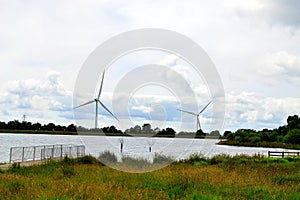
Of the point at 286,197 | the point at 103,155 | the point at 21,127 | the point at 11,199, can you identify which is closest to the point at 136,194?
the point at 11,199

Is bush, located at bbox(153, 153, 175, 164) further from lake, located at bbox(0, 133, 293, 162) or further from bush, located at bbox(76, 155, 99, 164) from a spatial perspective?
bush, located at bbox(76, 155, 99, 164)

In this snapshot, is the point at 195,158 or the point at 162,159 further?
the point at 195,158

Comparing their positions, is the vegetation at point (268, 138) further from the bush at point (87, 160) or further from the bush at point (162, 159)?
the bush at point (87, 160)

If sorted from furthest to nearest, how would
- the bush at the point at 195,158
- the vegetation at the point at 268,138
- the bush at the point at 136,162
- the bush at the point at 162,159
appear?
the vegetation at the point at 268,138 < the bush at the point at 195,158 < the bush at the point at 162,159 < the bush at the point at 136,162

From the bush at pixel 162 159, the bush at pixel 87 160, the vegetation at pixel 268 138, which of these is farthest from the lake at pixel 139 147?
the vegetation at pixel 268 138

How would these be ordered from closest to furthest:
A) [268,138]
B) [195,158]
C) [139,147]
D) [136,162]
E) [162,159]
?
1. [136,162]
2. [162,159]
3. [195,158]
4. [139,147]
5. [268,138]

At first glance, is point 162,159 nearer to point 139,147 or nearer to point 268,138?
point 139,147

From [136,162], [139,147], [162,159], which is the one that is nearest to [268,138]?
[139,147]

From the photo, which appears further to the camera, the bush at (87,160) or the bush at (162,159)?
the bush at (162,159)

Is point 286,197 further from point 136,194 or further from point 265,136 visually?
point 265,136

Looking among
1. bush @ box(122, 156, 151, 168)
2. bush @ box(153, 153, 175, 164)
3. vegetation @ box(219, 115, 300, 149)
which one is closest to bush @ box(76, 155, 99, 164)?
bush @ box(122, 156, 151, 168)

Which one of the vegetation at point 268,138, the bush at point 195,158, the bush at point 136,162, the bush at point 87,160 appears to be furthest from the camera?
the vegetation at point 268,138

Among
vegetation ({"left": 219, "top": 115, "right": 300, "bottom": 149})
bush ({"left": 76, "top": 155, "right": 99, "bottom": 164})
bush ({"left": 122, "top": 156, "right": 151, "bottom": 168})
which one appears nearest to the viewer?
bush ({"left": 122, "top": 156, "right": 151, "bottom": 168})

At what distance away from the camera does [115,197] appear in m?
12.3
